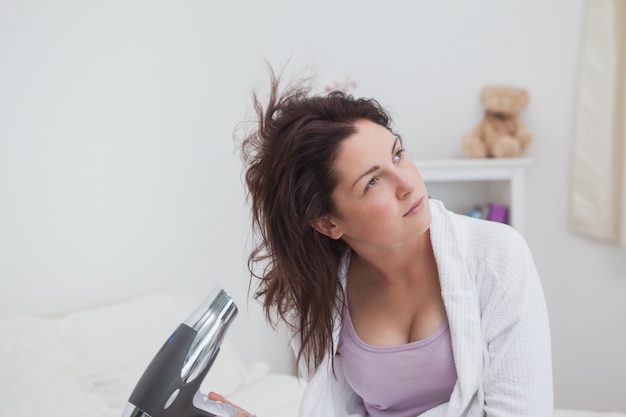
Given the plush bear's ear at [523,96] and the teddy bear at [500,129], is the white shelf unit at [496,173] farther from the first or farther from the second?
the plush bear's ear at [523,96]

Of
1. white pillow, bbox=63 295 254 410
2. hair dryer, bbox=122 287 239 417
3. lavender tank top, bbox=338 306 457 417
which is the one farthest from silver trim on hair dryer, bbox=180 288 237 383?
white pillow, bbox=63 295 254 410

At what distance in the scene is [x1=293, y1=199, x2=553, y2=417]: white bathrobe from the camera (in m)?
1.25

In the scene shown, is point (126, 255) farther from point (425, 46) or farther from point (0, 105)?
point (425, 46)

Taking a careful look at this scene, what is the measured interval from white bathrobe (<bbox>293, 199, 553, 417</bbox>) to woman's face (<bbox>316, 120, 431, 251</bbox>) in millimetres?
103

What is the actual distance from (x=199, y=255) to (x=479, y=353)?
141cm

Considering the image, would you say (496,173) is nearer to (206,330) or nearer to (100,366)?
(100,366)

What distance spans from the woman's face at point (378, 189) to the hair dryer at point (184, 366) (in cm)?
28

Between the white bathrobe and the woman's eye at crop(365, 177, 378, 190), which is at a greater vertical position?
the woman's eye at crop(365, 177, 378, 190)

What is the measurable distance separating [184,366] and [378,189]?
44cm

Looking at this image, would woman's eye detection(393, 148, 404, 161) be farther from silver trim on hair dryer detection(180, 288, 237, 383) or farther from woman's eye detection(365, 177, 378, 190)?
silver trim on hair dryer detection(180, 288, 237, 383)

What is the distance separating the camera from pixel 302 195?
1.31m

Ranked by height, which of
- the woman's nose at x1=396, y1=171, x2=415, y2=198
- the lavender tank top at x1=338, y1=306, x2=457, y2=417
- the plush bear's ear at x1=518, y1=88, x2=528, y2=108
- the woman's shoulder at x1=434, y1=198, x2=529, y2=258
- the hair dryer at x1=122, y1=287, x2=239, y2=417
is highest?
the woman's nose at x1=396, y1=171, x2=415, y2=198

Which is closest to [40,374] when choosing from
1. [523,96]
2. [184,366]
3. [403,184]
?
[184,366]

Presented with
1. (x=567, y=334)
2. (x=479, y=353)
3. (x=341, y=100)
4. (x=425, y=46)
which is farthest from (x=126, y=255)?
(x=567, y=334)
